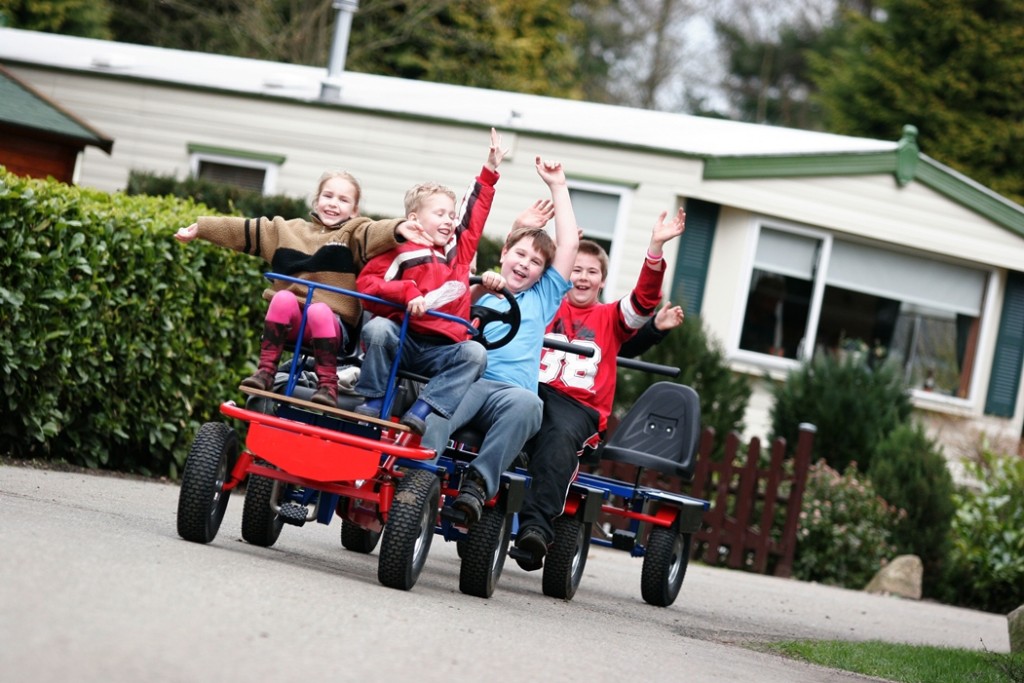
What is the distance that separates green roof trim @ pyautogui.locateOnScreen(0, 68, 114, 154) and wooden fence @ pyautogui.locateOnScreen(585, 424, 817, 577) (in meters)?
6.83

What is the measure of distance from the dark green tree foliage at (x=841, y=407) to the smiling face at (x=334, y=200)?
33.7 feet

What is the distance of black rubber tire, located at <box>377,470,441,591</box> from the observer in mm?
6324

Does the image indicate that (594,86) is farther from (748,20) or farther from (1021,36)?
(1021,36)

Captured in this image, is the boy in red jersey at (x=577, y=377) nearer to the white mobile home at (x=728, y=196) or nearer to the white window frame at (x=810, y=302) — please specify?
the white mobile home at (x=728, y=196)

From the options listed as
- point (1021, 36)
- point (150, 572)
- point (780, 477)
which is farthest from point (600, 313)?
point (1021, 36)

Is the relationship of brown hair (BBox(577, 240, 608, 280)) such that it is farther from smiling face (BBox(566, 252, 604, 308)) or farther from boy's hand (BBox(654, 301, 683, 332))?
boy's hand (BBox(654, 301, 683, 332))

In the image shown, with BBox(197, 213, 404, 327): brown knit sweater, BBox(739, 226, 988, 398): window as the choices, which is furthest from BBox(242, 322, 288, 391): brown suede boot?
BBox(739, 226, 988, 398): window

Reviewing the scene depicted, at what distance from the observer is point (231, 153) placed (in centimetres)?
1986

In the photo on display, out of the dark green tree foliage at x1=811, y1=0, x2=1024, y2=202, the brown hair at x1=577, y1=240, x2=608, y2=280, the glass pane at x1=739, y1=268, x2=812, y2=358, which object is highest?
the dark green tree foliage at x1=811, y1=0, x2=1024, y2=202

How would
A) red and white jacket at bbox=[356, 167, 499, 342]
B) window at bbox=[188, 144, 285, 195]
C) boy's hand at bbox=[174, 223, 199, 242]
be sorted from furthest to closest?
window at bbox=[188, 144, 285, 195]
boy's hand at bbox=[174, 223, 199, 242]
red and white jacket at bbox=[356, 167, 499, 342]

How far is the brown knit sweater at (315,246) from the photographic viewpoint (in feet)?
22.1

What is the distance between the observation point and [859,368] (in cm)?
→ 1686

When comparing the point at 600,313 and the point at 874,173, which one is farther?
the point at 874,173

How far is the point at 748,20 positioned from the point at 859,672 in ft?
136
